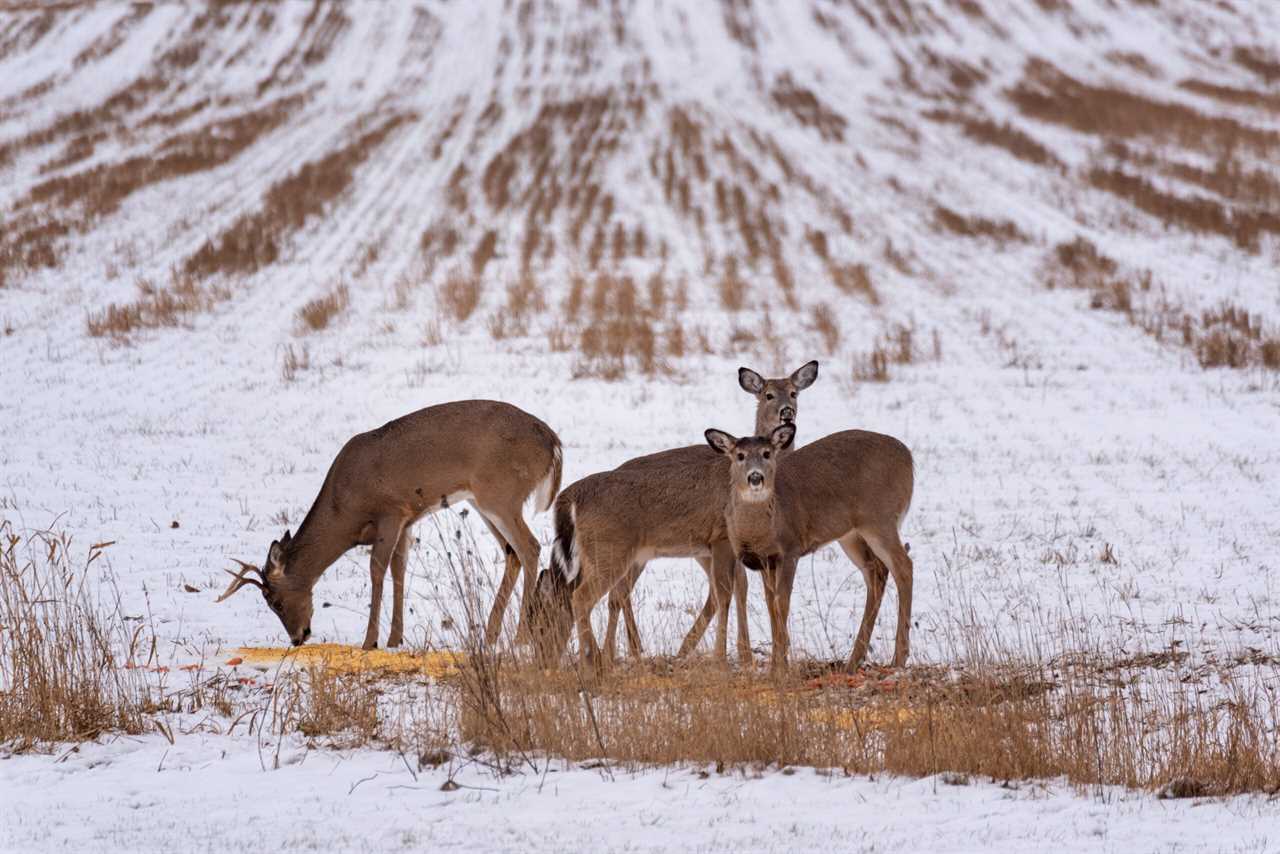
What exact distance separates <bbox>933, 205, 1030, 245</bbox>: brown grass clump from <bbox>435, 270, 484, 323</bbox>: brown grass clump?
1047 centimetres

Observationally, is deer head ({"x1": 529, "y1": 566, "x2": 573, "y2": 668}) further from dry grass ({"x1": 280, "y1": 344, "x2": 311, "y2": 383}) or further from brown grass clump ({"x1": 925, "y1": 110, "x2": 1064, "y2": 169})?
brown grass clump ({"x1": 925, "y1": 110, "x2": 1064, "y2": 169})

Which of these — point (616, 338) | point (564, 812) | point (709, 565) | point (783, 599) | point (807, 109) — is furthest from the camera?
point (807, 109)

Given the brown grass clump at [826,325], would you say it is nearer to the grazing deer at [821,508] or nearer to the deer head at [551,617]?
the grazing deer at [821,508]

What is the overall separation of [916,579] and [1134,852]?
4941 mm

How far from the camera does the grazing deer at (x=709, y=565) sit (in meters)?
7.98

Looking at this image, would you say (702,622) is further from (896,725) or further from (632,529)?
Answer: (896,725)

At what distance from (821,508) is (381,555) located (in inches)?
113

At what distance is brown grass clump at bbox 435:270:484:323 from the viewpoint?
21266 mm

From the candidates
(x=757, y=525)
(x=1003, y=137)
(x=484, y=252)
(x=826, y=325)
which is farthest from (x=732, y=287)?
(x=1003, y=137)

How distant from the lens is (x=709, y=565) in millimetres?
9227

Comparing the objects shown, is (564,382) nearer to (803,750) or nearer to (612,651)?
(612,651)

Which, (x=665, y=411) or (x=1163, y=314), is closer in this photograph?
(x=665, y=411)

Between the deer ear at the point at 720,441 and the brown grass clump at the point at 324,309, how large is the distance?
12.7 m

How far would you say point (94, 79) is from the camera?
48500 mm
